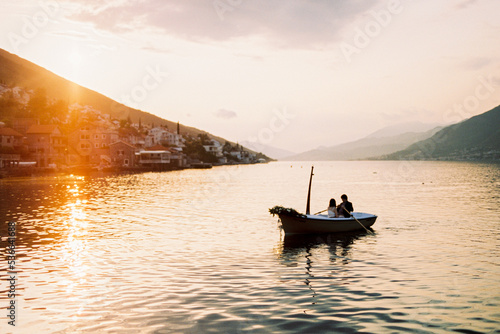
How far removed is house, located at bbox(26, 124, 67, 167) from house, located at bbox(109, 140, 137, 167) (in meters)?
25.1

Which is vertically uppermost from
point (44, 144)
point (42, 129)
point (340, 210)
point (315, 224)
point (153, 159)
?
point (42, 129)

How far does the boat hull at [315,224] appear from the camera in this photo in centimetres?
3347

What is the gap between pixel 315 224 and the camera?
1339 inches

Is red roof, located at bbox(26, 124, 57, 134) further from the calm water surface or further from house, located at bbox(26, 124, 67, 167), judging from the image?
the calm water surface

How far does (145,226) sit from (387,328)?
1168 inches

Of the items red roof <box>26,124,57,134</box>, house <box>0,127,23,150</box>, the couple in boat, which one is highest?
red roof <box>26,124,57,134</box>

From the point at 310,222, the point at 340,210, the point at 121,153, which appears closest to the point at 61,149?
the point at 121,153

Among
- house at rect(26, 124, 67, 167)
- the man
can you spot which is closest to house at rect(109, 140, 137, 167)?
house at rect(26, 124, 67, 167)

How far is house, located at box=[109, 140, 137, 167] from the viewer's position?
176 meters

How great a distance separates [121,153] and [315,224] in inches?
6124

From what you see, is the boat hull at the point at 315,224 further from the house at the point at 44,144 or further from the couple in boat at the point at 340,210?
the house at the point at 44,144

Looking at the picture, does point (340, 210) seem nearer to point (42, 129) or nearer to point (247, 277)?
point (247, 277)

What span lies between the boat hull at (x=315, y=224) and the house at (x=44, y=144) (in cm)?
13400

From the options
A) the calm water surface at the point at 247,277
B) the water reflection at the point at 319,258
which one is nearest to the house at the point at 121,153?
the calm water surface at the point at 247,277
